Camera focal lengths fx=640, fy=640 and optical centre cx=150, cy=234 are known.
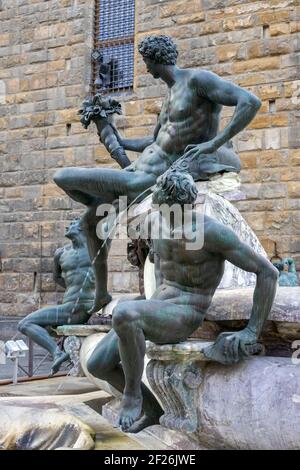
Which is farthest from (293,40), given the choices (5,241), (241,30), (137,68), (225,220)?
(225,220)

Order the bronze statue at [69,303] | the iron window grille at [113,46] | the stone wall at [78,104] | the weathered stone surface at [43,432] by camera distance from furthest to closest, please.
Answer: the iron window grille at [113,46] < the stone wall at [78,104] < the bronze statue at [69,303] < the weathered stone surface at [43,432]

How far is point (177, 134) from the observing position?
11.1 feet

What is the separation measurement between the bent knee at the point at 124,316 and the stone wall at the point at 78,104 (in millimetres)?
5729

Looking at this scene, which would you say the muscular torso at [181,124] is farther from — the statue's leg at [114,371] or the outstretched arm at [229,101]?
the statue's leg at [114,371]

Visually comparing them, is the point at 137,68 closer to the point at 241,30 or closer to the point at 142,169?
the point at 241,30

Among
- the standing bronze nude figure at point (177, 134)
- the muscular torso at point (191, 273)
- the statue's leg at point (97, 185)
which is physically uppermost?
the standing bronze nude figure at point (177, 134)

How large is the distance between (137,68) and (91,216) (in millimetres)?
6386

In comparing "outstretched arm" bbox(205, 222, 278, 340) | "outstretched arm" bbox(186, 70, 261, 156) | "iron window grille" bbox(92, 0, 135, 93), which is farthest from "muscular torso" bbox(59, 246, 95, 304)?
"iron window grille" bbox(92, 0, 135, 93)

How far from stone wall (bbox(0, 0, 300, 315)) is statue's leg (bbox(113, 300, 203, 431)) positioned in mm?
5613

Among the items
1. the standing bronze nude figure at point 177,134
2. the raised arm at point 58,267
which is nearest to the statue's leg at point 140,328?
the standing bronze nude figure at point 177,134

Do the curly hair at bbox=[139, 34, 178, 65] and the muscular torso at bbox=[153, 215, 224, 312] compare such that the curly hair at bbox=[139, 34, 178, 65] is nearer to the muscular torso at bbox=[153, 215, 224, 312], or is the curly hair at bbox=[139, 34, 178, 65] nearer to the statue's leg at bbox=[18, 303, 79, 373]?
the muscular torso at bbox=[153, 215, 224, 312]

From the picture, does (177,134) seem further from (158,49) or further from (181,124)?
(158,49)

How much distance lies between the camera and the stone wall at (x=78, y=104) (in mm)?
8102

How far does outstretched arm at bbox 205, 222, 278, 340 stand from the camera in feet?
7.46
